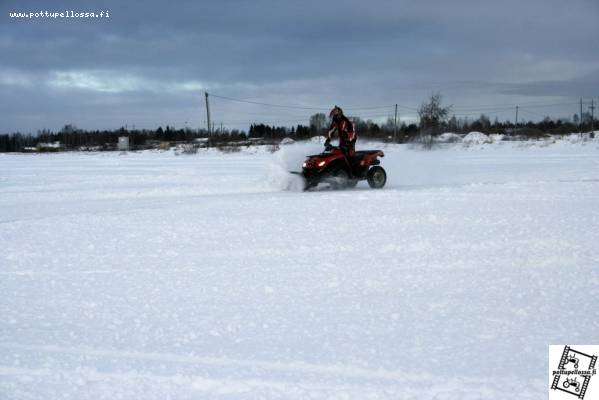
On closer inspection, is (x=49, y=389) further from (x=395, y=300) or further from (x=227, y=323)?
(x=395, y=300)

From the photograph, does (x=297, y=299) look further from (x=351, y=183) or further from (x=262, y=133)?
(x=262, y=133)

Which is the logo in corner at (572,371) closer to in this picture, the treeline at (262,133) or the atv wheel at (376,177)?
the atv wheel at (376,177)

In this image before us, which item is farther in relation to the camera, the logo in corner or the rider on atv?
the rider on atv

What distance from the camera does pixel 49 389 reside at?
387cm

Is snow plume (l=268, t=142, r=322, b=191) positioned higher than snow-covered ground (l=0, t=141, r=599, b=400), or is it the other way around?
snow plume (l=268, t=142, r=322, b=191)

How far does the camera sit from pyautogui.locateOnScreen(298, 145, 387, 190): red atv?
47.1 feet

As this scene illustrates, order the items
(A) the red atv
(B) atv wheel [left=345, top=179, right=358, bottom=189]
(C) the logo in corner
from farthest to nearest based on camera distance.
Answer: (B) atv wheel [left=345, top=179, right=358, bottom=189]
(A) the red atv
(C) the logo in corner

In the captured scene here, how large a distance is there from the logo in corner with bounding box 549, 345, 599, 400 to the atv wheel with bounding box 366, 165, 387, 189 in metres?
10.7

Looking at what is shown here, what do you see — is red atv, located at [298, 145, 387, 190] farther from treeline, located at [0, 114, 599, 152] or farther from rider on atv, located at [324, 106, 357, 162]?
treeline, located at [0, 114, 599, 152]

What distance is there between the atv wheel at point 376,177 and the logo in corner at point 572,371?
10.7m

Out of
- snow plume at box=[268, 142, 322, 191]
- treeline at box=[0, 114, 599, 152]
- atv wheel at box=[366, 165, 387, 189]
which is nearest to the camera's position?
atv wheel at box=[366, 165, 387, 189]

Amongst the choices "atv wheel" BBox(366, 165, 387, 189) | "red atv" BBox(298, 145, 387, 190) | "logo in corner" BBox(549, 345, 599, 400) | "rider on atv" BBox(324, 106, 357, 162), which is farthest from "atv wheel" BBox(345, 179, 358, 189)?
"logo in corner" BBox(549, 345, 599, 400)

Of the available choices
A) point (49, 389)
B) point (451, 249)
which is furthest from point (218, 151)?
point (49, 389)

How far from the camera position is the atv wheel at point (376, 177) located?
49.3 ft
